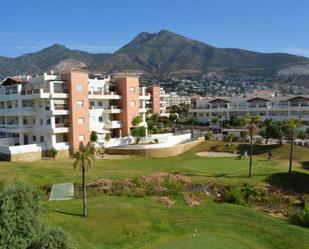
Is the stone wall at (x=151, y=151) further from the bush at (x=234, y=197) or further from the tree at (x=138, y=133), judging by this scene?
the bush at (x=234, y=197)

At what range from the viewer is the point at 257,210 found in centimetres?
3597

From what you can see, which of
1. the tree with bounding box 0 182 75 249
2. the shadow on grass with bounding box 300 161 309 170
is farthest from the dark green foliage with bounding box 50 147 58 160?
the tree with bounding box 0 182 75 249

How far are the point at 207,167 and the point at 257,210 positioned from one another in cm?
1536

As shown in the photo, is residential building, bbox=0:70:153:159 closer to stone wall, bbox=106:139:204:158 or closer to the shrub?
stone wall, bbox=106:139:204:158

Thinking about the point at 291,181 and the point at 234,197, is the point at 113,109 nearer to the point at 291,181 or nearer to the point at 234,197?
the point at 291,181

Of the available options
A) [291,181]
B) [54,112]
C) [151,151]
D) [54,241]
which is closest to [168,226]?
[54,241]

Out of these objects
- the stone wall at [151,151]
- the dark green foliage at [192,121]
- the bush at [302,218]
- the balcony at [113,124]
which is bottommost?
the bush at [302,218]

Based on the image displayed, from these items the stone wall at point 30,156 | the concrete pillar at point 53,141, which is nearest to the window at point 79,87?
the concrete pillar at point 53,141

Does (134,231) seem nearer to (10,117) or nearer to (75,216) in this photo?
(75,216)

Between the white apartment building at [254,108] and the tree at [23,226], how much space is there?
85.5 meters

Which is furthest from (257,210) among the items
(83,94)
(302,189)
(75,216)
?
(83,94)

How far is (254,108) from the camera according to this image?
10138 cm

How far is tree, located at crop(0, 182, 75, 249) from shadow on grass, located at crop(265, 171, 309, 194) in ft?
99.3

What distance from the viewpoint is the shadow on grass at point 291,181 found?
4281 cm
